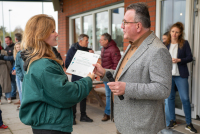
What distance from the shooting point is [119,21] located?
594cm

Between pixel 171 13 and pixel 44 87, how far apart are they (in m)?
3.69

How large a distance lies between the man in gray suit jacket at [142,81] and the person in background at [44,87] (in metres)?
0.40

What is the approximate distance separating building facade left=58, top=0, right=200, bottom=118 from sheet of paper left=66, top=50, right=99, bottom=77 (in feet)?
8.36

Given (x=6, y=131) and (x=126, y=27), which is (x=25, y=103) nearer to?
(x=126, y=27)

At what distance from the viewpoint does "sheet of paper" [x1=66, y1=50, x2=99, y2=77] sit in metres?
2.26

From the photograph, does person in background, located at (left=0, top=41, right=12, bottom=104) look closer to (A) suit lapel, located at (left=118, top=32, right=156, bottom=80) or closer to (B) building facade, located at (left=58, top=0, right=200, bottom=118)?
(B) building facade, located at (left=58, top=0, right=200, bottom=118)

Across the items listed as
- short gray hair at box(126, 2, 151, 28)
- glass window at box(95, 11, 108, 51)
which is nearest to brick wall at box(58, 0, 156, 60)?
glass window at box(95, 11, 108, 51)

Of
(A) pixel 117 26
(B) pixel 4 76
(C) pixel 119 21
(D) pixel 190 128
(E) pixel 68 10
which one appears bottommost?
(D) pixel 190 128

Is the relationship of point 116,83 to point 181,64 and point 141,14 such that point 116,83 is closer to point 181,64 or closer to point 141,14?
point 141,14

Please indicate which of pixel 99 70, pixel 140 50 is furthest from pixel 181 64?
pixel 140 50

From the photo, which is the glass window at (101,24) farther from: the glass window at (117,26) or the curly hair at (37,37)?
the curly hair at (37,37)

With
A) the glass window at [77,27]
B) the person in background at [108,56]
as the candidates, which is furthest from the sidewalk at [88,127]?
the glass window at [77,27]

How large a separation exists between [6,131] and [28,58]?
326 centimetres

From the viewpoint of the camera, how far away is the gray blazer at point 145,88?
5.26 ft
